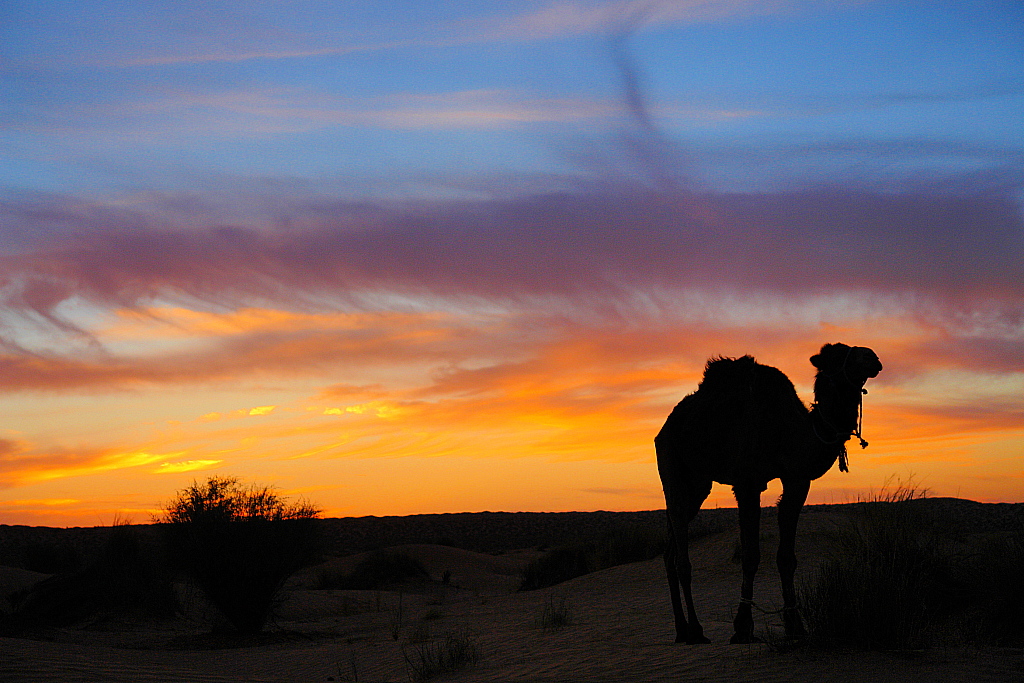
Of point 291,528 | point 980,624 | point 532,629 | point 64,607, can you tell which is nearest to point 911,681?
point 980,624

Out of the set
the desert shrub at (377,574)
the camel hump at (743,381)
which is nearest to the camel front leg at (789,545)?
the camel hump at (743,381)

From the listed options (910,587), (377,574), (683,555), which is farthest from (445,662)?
(377,574)

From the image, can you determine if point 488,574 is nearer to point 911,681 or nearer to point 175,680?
point 175,680

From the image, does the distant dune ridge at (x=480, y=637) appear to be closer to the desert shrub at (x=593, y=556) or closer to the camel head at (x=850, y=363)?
the desert shrub at (x=593, y=556)

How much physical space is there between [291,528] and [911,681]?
15396mm

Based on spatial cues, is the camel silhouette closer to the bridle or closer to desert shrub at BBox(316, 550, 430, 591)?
the bridle

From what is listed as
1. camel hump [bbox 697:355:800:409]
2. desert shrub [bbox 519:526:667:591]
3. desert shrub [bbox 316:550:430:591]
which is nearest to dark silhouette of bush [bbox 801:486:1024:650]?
camel hump [bbox 697:355:800:409]

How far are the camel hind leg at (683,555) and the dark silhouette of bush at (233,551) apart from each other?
1151cm

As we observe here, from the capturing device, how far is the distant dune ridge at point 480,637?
8.53m

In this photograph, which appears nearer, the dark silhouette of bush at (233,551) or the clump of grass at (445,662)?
the clump of grass at (445,662)

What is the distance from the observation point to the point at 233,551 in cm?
1875

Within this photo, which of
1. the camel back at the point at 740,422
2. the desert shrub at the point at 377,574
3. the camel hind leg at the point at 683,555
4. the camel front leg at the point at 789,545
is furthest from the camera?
the desert shrub at the point at 377,574

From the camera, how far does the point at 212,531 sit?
742 inches

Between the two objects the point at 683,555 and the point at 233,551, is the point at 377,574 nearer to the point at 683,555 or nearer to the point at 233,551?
the point at 233,551
